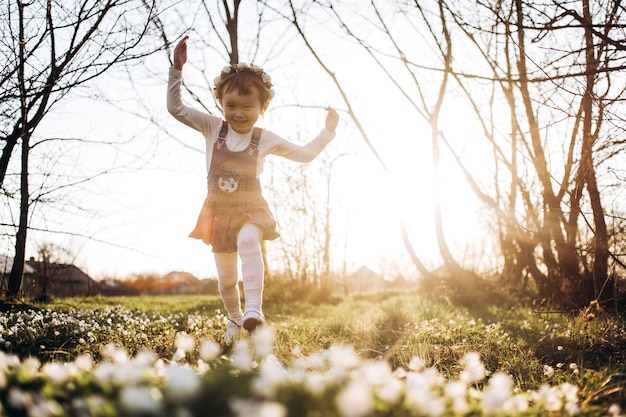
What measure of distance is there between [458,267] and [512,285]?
1.11 m

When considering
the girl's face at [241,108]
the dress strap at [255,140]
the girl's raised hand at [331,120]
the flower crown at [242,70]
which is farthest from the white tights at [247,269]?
the flower crown at [242,70]

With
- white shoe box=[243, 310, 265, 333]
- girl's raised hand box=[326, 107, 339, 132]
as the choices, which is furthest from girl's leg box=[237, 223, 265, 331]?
girl's raised hand box=[326, 107, 339, 132]

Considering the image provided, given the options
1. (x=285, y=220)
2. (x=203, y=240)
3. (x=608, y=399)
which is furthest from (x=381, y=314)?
(x=285, y=220)

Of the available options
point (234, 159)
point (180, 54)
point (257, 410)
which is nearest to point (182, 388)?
point (257, 410)

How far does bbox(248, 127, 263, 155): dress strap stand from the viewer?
146 inches

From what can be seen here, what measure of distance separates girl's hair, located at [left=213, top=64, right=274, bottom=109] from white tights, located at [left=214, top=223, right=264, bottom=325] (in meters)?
1.09

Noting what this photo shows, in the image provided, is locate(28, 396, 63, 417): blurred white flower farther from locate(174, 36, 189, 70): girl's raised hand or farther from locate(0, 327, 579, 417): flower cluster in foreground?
locate(174, 36, 189, 70): girl's raised hand

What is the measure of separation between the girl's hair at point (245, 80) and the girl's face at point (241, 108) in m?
0.05

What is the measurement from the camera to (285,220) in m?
12.5

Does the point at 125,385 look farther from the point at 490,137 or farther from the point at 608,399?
the point at 490,137

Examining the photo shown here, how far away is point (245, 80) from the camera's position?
3.70 m

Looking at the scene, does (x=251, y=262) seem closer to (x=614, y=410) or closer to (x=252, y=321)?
(x=252, y=321)

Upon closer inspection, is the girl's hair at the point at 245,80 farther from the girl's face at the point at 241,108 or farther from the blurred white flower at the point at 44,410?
the blurred white flower at the point at 44,410

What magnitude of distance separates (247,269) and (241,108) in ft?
4.06
